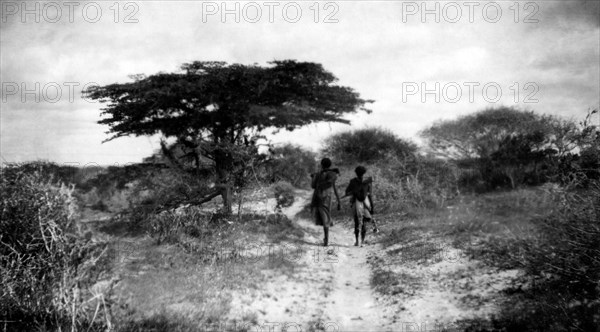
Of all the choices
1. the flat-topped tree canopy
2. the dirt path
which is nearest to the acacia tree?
the flat-topped tree canopy

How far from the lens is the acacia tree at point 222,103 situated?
10.1 metres

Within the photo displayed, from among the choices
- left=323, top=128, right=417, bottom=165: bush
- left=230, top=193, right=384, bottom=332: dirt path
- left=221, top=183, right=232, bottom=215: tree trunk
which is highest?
left=323, top=128, right=417, bottom=165: bush

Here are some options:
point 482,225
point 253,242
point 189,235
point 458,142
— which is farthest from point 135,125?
point 458,142

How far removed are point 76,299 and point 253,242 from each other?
16.2 ft

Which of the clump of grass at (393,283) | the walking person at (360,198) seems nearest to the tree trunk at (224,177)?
the walking person at (360,198)

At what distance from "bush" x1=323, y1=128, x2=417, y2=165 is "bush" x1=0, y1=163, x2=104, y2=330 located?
2078 centimetres

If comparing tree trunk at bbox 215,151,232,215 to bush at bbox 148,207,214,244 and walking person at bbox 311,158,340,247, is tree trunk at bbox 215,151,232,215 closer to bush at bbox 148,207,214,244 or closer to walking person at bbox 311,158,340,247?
bush at bbox 148,207,214,244

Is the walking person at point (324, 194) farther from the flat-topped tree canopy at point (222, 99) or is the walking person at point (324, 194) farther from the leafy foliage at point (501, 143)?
the leafy foliage at point (501, 143)

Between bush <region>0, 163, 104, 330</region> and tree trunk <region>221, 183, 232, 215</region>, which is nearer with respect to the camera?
bush <region>0, 163, 104, 330</region>

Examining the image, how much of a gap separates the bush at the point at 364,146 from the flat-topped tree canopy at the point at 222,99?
1298 centimetres

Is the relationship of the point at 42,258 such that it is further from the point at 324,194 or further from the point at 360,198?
the point at 360,198

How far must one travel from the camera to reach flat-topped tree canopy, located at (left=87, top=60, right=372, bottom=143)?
10.1 meters

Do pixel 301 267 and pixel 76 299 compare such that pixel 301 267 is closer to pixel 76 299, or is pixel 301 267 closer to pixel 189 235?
pixel 189 235

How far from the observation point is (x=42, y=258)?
12.6 feet
